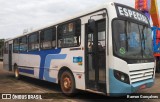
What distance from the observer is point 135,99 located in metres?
9.25

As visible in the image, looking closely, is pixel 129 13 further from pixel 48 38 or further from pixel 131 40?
pixel 48 38

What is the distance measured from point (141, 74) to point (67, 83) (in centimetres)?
282

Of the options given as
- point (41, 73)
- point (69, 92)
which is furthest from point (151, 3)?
point (69, 92)

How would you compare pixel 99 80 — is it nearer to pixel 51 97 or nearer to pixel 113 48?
pixel 113 48

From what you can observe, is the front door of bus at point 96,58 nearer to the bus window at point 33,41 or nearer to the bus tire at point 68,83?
the bus tire at point 68,83

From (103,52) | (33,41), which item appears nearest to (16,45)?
(33,41)

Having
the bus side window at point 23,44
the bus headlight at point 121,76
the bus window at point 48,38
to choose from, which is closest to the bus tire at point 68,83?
the bus window at point 48,38

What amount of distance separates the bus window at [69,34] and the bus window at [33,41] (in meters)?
2.50

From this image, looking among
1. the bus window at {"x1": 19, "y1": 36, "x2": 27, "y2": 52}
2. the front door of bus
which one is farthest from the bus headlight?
the bus window at {"x1": 19, "y1": 36, "x2": 27, "y2": 52}

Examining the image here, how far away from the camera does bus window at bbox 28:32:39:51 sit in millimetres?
12875

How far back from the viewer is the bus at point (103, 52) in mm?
7680

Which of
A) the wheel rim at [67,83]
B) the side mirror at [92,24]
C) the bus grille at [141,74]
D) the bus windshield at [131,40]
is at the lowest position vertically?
the wheel rim at [67,83]

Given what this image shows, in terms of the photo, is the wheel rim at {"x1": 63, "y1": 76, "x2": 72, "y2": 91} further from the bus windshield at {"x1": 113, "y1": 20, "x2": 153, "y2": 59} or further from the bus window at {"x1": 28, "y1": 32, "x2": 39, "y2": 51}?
the bus window at {"x1": 28, "y1": 32, "x2": 39, "y2": 51}

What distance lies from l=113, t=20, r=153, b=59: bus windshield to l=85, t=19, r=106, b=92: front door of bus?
428mm
